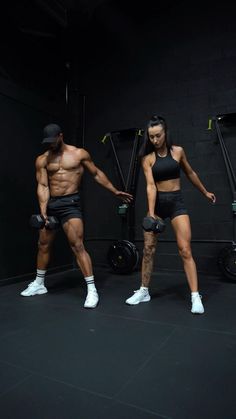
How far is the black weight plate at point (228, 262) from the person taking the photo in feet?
11.3

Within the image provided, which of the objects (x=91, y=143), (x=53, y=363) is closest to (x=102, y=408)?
(x=53, y=363)

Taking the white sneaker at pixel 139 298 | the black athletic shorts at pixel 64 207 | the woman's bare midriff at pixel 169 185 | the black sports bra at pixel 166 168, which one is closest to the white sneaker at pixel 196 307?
the white sneaker at pixel 139 298

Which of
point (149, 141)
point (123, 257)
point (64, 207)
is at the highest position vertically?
point (149, 141)

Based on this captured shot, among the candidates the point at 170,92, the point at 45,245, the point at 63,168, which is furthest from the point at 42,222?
the point at 170,92

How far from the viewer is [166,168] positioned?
2.68 m

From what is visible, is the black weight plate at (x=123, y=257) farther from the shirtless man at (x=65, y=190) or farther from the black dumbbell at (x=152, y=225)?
the black dumbbell at (x=152, y=225)

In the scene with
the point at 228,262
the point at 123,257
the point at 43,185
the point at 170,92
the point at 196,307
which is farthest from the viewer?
the point at 170,92

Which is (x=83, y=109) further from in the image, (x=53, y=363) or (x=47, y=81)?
(x=53, y=363)

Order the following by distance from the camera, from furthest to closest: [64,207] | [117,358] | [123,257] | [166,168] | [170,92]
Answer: [170,92] < [123,257] < [64,207] < [166,168] < [117,358]

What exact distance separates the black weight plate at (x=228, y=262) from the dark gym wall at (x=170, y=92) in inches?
14.7

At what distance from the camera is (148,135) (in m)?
2.72

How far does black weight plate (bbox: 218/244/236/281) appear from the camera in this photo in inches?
136

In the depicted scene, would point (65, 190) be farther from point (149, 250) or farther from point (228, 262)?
point (228, 262)

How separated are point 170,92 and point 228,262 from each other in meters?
2.46
